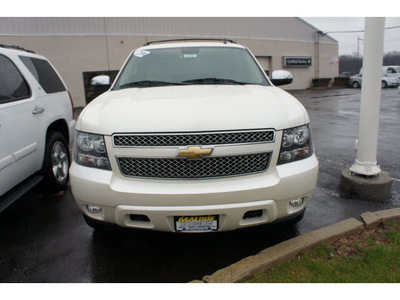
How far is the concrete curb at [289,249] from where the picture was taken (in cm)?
238

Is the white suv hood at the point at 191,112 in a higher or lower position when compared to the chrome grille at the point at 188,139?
higher

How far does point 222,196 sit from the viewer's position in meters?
2.36

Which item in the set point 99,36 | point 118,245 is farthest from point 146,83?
point 99,36

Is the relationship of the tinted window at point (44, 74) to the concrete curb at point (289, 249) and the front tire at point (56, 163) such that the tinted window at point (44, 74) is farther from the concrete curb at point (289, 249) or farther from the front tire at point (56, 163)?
the concrete curb at point (289, 249)

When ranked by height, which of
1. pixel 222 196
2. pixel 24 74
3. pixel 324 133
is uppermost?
pixel 24 74

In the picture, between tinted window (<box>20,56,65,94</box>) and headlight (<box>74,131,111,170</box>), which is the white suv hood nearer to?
headlight (<box>74,131,111,170</box>)

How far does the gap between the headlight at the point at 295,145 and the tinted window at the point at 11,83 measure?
2.67m

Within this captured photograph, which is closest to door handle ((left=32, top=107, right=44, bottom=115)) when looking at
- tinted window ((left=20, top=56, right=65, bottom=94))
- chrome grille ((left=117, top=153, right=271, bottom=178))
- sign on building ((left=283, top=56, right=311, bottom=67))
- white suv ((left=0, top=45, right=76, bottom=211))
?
white suv ((left=0, top=45, right=76, bottom=211))

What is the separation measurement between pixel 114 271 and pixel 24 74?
257 centimetres

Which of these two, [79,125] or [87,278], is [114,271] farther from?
[79,125]

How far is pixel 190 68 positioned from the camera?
3.82m

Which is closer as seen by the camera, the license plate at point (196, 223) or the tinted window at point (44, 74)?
the license plate at point (196, 223)

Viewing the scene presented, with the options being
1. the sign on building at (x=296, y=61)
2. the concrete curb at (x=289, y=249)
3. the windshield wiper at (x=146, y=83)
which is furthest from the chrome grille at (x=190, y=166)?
the sign on building at (x=296, y=61)

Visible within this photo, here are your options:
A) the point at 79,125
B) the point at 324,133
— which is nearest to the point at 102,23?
the point at 324,133
